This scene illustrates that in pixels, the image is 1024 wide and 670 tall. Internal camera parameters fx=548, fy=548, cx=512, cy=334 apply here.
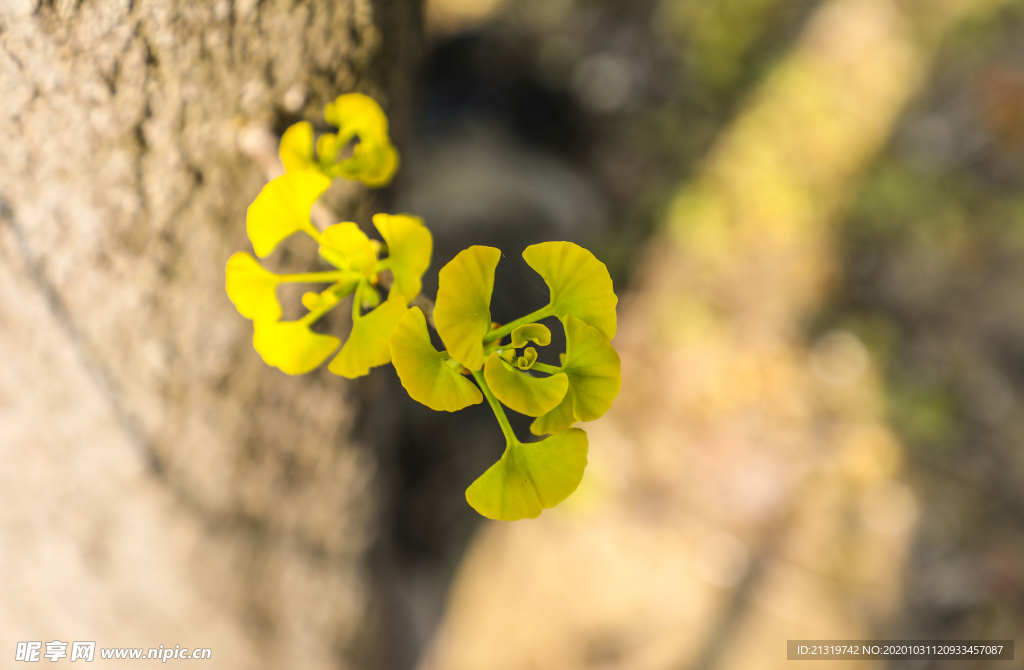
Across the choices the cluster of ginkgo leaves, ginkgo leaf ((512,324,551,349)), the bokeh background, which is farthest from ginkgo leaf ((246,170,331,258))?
the bokeh background

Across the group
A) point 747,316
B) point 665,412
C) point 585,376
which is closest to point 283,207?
point 585,376

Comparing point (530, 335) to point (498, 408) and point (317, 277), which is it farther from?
point (317, 277)

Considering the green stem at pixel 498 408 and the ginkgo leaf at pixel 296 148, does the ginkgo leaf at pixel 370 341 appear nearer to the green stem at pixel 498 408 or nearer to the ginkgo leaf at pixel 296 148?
the green stem at pixel 498 408

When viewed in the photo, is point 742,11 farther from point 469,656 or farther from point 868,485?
point 469,656

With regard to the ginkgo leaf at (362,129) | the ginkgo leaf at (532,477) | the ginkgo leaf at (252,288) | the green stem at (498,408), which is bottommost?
the ginkgo leaf at (532,477)

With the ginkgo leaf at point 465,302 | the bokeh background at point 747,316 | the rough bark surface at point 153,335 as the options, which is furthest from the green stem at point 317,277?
the bokeh background at point 747,316

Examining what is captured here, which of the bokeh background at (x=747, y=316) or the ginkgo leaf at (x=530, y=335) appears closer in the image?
the ginkgo leaf at (x=530, y=335)
